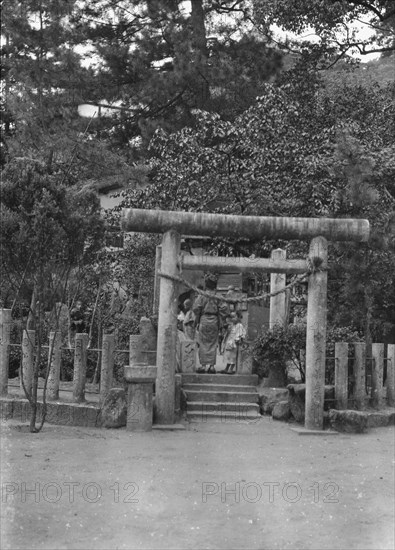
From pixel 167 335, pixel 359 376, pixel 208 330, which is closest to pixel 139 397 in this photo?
Result: pixel 167 335

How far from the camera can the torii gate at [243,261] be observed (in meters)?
11.5

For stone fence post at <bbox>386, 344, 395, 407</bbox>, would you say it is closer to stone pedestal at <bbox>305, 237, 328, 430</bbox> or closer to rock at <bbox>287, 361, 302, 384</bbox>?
rock at <bbox>287, 361, 302, 384</bbox>

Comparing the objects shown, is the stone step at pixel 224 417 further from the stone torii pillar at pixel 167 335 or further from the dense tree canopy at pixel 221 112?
the dense tree canopy at pixel 221 112

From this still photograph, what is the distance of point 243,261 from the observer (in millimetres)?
11805

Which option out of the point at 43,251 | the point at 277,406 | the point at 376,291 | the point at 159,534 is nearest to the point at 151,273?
the point at 376,291

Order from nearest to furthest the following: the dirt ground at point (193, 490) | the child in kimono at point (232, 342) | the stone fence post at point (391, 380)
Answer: the dirt ground at point (193, 490), the stone fence post at point (391, 380), the child in kimono at point (232, 342)

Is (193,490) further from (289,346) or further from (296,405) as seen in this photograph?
(289,346)

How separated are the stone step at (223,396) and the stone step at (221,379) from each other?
16.3 inches

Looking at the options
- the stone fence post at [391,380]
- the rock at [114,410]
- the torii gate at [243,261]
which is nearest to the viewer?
the rock at [114,410]

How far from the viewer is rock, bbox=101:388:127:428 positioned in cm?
1114

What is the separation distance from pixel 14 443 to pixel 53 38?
1148cm

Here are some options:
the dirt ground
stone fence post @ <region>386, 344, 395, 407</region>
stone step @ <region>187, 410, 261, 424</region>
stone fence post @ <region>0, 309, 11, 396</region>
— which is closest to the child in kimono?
stone step @ <region>187, 410, 261, 424</region>

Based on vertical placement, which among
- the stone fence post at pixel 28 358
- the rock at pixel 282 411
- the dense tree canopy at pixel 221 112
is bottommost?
the rock at pixel 282 411

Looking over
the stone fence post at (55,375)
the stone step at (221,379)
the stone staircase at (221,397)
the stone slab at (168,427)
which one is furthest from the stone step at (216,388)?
the stone fence post at (55,375)
